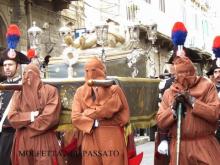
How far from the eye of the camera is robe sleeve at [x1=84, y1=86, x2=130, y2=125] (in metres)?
6.89

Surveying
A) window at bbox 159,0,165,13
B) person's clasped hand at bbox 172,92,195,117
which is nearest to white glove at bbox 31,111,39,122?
person's clasped hand at bbox 172,92,195,117

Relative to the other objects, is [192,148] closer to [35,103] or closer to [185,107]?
[185,107]

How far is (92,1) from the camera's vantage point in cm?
2734

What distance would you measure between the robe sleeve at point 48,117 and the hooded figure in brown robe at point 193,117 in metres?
1.30

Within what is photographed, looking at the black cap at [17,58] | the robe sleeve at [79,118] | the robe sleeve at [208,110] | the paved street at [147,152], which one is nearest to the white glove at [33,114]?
the robe sleeve at [79,118]

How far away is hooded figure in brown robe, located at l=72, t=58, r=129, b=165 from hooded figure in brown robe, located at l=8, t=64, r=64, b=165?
1.42 ft

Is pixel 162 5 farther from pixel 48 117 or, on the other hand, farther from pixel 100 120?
pixel 100 120

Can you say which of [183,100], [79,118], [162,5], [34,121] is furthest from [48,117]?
[162,5]

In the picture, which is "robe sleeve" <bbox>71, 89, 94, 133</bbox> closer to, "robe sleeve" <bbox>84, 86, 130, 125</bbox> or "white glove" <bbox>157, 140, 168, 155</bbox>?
"robe sleeve" <bbox>84, 86, 130, 125</bbox>

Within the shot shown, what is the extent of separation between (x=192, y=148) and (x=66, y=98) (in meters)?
1.90

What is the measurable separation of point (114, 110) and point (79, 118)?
0.41 meters

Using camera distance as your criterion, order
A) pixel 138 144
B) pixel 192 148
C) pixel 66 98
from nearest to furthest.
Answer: pixel 192 148 → pixel 66 98 → pixel 138 144

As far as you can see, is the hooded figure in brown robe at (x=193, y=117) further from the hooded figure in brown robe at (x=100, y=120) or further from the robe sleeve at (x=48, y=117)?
the robe sleeve at (x=48, y=117)

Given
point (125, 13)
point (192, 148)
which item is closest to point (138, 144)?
point (192, 148)
